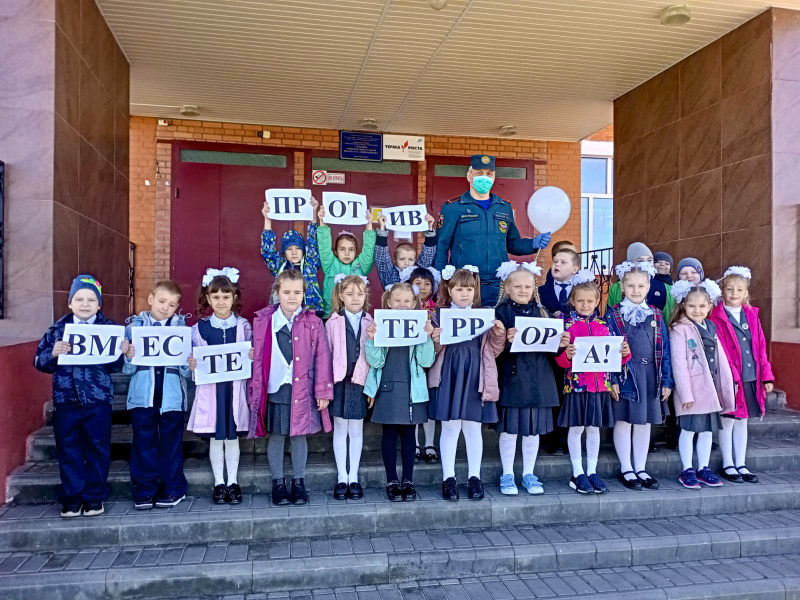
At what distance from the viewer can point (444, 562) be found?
11.2 ft

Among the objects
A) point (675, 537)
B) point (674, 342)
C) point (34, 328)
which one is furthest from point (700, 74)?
point (34, 328)

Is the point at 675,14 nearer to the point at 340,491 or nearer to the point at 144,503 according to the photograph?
the point at 340,491

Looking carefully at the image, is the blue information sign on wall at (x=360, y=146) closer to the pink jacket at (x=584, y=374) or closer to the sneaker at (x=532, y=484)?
the pink jacket at (x=584, y=374)

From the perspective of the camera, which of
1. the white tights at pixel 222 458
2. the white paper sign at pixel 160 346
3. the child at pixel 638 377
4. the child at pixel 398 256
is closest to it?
the white paper sign at pixel 160 346

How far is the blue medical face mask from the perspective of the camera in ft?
15.3

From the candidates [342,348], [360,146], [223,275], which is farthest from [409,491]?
[360,146]

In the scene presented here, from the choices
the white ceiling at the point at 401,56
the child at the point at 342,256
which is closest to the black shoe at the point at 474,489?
the child at the point at 342,256

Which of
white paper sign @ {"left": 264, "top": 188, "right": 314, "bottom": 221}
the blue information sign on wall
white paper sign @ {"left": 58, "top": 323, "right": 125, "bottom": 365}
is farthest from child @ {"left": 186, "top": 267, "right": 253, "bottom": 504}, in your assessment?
the blue information sign on wall

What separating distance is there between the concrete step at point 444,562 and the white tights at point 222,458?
1.50ft

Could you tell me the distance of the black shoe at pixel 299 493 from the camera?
12.3ft

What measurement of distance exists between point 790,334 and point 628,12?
360cm

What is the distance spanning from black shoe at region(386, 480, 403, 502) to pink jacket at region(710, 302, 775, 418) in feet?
8.75

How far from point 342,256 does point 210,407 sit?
1.68 meters

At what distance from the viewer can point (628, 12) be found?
5.59 meters
